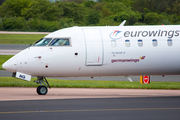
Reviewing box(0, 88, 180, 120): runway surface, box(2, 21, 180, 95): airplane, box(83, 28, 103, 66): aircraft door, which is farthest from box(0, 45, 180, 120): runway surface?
box(83, 28, 103, 66): aircraft door

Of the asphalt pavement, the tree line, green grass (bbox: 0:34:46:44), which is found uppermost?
the tree line

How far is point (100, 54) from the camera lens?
17047 mm

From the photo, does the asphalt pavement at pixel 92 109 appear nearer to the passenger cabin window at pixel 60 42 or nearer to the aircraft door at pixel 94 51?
the aircraft door at pixel 94 51

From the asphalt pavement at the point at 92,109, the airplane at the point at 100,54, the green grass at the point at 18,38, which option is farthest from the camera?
the green grass at the point at 18,38

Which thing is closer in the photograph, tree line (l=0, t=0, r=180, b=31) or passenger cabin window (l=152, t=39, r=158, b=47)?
passenger cabin window (l=152, t=39, r=158, b=47)

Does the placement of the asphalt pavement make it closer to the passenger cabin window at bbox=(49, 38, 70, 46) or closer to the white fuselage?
the white fuselage

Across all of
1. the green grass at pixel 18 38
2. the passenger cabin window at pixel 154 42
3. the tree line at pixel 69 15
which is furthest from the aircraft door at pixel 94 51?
the tree line at pixel 69 15

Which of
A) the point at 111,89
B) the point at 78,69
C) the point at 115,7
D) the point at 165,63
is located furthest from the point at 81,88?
the point at 115,7

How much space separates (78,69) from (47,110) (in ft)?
16.5

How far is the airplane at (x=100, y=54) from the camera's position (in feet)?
54.9

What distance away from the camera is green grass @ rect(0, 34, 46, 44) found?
6227 centimetres

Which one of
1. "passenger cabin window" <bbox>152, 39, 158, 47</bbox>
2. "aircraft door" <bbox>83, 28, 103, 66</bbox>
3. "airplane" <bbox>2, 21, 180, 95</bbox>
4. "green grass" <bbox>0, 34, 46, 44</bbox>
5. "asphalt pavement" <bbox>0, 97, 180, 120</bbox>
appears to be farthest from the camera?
"green grass" <bbox>0, 34, 46, 44</bbox>

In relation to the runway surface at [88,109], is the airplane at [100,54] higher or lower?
higher

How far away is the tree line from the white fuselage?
47.4 metres
